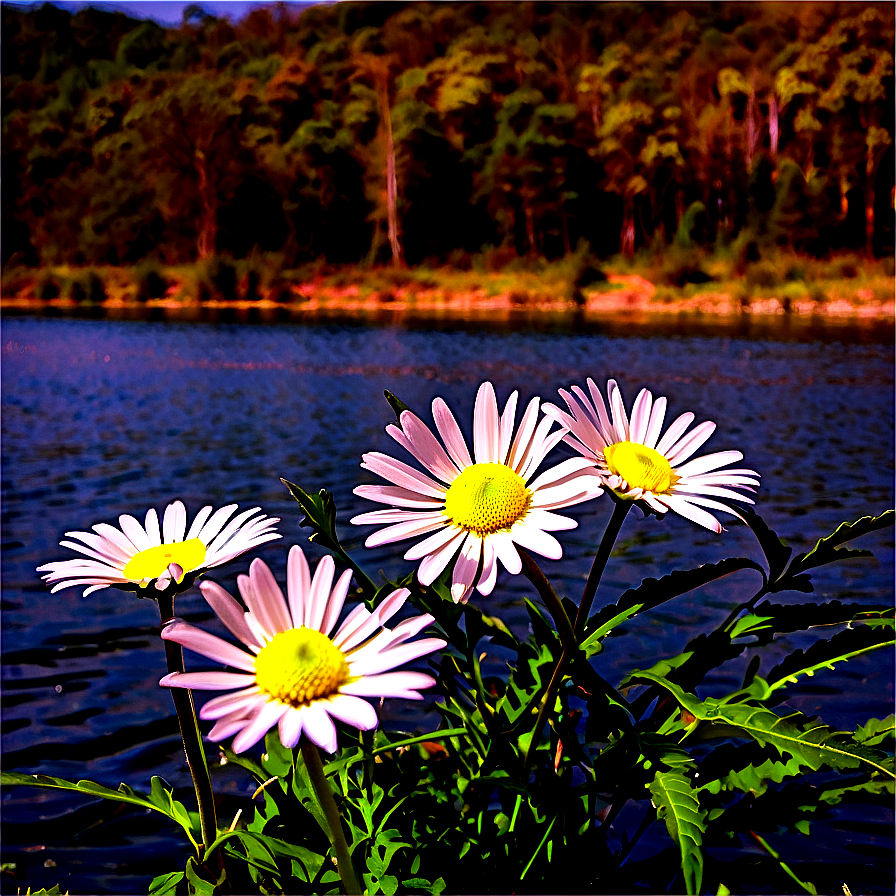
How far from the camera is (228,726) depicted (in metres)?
1.01

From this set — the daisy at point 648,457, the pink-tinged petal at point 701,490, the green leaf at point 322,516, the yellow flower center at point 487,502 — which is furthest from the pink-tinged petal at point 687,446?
the green leaf at point 322,516

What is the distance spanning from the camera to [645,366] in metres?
15.0

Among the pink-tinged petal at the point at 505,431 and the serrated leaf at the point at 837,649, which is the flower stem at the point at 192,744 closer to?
the pink-tinged petal at the point at 505,431

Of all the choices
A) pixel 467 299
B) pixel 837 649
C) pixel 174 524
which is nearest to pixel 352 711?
pixel 174 524

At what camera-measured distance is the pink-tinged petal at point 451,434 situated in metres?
1.48

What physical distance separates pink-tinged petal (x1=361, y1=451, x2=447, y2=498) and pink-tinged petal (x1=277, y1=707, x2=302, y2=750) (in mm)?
438

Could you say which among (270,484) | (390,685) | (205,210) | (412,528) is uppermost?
(205,210)

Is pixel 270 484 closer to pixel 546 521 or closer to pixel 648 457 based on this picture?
pixel 648 457

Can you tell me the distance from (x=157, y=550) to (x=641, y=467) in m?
0.77

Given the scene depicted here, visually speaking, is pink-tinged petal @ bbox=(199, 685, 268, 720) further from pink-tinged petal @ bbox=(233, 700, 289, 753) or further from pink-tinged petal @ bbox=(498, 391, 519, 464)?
pink-tinged petal @ bbox=(498, 391, 519, 464)

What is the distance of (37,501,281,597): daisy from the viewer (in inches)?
54.3

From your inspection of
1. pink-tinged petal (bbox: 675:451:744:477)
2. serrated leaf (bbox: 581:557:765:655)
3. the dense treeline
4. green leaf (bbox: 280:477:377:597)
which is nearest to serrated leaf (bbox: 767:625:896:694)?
serrated leaf (bbox: 581:557:765:655)

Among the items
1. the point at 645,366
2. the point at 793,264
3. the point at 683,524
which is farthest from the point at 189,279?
the point at 683,524

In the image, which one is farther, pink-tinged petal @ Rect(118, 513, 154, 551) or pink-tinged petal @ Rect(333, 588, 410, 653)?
pink-tinged petal @ Rect(118, 513, 154, 551)
